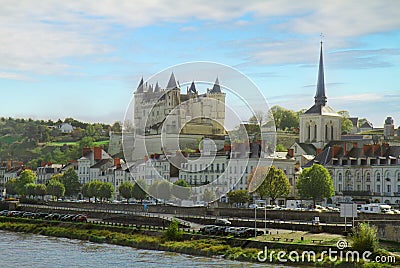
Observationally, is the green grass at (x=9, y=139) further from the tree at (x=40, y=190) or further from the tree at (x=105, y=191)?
the tree at (x=105, y=191)

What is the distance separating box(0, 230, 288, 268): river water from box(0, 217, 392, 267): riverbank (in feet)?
2.48

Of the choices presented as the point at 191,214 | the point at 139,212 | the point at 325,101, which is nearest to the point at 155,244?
the point at 191,214

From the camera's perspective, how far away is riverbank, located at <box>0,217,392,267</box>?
39375 mm

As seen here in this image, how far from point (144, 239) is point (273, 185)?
1843 centimetres

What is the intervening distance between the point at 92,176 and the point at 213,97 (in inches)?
1989

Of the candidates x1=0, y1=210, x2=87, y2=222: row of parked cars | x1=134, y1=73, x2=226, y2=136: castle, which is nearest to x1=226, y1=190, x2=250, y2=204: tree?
x1=134, y1=73, x2=226, y2=136: castle

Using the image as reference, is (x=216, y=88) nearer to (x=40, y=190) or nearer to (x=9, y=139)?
(x=40, y=190)

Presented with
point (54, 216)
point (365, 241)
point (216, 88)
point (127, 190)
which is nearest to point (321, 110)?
point (127, 190)

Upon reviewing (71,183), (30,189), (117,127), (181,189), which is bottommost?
(30,189)

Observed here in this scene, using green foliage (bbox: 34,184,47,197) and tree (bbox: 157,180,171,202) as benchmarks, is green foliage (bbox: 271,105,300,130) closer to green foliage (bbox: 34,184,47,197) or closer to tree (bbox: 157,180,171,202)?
green foliage (bbox: 34,184,47,197)

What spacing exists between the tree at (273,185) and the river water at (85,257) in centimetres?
1805

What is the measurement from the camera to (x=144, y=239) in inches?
1845

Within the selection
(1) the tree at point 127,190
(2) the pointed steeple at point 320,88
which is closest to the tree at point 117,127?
(2) the pointed steeple at point 320,88

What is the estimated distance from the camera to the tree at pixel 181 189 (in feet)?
227
